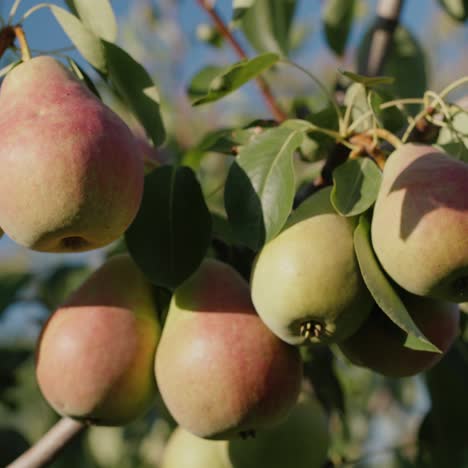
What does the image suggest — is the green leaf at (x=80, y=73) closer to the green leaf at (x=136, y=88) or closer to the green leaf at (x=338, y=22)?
the green leaf at (x=136, y=88)

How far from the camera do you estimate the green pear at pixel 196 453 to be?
165cm

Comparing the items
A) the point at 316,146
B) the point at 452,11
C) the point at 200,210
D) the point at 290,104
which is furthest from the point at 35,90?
the point at 452,11

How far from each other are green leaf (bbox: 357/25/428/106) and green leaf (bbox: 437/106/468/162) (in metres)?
0.73

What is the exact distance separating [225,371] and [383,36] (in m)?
1.21

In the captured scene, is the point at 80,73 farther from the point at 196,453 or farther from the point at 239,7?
the point at 196,453

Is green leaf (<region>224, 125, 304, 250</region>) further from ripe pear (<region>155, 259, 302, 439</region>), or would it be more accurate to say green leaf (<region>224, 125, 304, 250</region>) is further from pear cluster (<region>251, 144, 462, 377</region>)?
ripe pear (<region>155, 259, 302, 439</region>)

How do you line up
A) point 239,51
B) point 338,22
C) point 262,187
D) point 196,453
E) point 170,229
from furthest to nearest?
point 338,22 < point 239,51 < point 196,453 < point 170,229 < point 262,187

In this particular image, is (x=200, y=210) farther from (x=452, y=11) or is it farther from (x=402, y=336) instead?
(x=452, y=11)

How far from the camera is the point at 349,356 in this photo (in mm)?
1342

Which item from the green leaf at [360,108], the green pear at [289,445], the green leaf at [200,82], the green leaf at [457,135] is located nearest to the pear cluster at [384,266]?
the green leaf at [457,135]

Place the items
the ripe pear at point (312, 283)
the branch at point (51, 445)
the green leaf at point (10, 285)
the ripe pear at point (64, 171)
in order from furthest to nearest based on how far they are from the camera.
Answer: the green leaf at point (10, 285) < the branch at point (51, 445) < the ripe pear at point (312, 283) < the ripe pear at point (64, 171)

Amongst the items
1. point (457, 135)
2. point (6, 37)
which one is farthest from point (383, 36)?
point (6, 37)

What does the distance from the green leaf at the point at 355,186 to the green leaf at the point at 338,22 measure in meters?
1.11

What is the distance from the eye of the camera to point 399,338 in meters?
1.26
